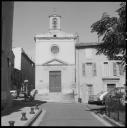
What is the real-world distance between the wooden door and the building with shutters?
4472 mm

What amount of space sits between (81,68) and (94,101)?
9114 mm

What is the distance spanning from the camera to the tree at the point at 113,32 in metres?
20.0

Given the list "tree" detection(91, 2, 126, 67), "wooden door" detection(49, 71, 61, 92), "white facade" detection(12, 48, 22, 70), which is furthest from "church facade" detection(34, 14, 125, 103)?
"tree" detection(91, 2, 126, 67)

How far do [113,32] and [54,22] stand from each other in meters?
29.6

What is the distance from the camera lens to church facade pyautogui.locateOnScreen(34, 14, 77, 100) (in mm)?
46812

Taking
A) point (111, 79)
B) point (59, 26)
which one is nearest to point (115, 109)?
point (111, 79)

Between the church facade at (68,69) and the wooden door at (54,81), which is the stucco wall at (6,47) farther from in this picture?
the wooden door at (54,81)

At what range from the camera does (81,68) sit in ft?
142

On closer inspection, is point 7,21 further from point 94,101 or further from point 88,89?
point 88,89

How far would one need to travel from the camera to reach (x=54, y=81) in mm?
46938

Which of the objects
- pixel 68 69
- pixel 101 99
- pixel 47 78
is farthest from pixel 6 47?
pixel 68 69

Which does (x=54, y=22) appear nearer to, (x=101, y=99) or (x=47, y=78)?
(x=47, y=78)

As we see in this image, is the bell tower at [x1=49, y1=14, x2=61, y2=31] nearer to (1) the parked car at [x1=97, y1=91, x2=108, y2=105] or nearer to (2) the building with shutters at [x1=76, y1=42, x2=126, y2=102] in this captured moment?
(2) the building with shutters at [x1=76, y1=42, x2=126, y2=102]

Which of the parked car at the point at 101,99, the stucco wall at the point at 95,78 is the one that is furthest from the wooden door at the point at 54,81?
the parked car at the point at 101,99
